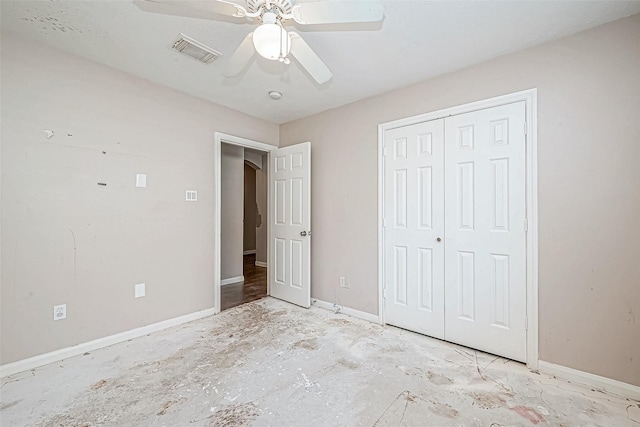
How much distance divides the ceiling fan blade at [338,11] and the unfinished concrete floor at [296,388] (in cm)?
217

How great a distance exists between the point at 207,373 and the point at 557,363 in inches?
101

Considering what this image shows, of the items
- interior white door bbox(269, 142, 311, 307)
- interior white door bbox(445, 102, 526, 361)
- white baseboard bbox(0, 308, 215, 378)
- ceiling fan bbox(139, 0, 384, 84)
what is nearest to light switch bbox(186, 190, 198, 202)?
interior white door bbox(269, 142, 311, 307)

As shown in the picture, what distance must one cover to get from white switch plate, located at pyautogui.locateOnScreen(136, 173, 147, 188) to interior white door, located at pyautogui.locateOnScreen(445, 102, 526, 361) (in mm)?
2888

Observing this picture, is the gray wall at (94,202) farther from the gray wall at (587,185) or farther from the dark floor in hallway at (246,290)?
the gray wall at (587,185)

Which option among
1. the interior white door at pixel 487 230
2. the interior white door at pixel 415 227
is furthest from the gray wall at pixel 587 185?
the interior white door at pixel 415 227

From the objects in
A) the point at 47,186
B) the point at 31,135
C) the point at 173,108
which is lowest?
the point at 47,186

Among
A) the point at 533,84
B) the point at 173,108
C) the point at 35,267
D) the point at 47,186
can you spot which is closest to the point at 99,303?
the point at 35,267

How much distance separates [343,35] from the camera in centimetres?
201

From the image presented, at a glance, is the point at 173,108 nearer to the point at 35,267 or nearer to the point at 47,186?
the point at 47,186

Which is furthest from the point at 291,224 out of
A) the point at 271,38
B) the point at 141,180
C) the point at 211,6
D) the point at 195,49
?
the point at 211,6

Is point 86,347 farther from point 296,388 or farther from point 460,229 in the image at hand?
point 460,229

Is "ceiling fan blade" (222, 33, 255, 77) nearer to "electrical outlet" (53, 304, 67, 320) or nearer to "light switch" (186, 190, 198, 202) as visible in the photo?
"light switch" (186, 190, 198, 202)

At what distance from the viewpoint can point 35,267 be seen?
217 cm

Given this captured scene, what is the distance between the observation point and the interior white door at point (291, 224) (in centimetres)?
354
